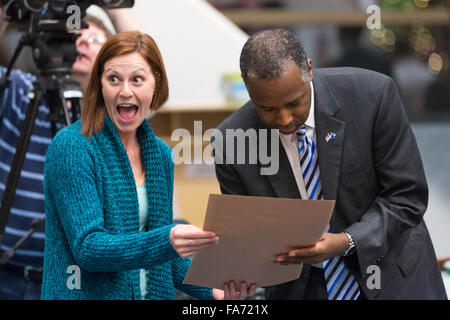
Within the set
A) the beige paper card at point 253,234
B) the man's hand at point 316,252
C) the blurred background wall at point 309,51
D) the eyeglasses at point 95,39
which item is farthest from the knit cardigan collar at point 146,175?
the blurred background wall at point 309,51

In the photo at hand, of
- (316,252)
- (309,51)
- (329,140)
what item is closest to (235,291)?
(316,252)

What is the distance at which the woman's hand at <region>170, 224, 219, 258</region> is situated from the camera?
4.40 feet

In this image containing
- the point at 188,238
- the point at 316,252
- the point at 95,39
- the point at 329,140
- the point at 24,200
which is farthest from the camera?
the point at 95,39

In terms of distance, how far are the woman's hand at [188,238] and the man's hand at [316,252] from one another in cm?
21

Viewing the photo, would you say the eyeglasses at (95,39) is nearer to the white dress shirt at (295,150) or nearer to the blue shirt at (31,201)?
the blue shirt at (31,201)

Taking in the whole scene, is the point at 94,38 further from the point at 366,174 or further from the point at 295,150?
the point at 366,174

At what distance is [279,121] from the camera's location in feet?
5.18

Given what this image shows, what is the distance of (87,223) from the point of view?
1384mm

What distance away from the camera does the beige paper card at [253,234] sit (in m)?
1.34

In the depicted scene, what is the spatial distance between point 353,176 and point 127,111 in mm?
576

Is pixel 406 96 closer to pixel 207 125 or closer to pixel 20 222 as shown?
pixel 207 125

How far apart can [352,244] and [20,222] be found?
1015 mm

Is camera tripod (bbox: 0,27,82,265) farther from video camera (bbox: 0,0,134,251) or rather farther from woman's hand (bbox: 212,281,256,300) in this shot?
woman's hand (bbox: 212,281,256,300)

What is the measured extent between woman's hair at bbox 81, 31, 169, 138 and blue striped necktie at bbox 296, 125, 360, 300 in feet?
1.40
